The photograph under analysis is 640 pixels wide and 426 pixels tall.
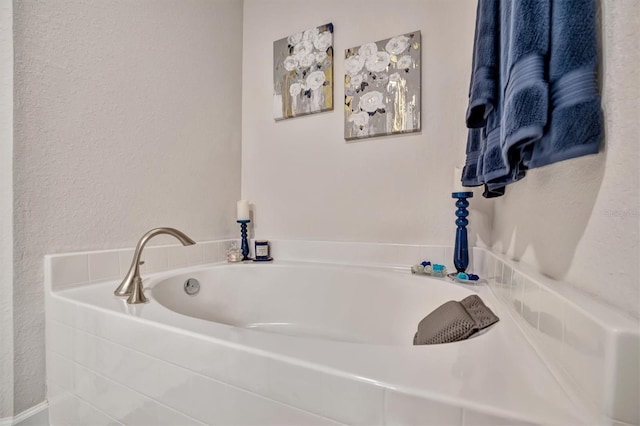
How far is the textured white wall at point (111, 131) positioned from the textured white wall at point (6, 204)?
0.01 meters

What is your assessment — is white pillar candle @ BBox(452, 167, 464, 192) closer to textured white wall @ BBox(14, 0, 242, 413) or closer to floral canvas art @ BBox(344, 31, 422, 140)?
floral canvas art @ BBox(344, 31, 422, 140)

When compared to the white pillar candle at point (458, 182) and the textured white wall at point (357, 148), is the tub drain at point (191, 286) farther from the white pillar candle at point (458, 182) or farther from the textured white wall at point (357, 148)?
the white pillar candle at point (458, 182)

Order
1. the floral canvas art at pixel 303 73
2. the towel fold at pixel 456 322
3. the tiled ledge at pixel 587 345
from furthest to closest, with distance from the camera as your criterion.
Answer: the floral canvas art at pixel 303 73, the towel fold at pixel 456 322, the tiled ledge at pixel 587 345

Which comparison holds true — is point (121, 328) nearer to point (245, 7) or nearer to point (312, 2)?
point (312, 2)

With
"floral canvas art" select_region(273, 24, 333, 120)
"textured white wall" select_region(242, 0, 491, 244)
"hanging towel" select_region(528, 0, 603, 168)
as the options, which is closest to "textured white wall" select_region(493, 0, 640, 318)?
"hanging towel" select_region(528, 0, 603, 168)

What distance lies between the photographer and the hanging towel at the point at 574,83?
13.9 inches

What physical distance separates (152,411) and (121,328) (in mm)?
202

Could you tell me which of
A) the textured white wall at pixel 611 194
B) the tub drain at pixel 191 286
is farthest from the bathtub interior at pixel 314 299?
the textured white wall at pixel 611 194

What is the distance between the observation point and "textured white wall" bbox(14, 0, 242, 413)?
804mm

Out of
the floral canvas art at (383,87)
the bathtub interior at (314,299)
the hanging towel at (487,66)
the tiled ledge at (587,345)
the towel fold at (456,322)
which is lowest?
the bathtub interior at (314,299)

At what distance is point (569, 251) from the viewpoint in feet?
1.50

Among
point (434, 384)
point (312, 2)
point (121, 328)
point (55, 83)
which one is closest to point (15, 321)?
point (121, 328)

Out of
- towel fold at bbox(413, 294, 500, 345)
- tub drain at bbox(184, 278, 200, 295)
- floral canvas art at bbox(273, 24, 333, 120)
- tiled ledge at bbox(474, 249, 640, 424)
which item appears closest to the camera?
tiled ledge at bbox(474, 249, 640, 424)

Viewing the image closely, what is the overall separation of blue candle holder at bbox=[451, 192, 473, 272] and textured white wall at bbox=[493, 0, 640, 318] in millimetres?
576
